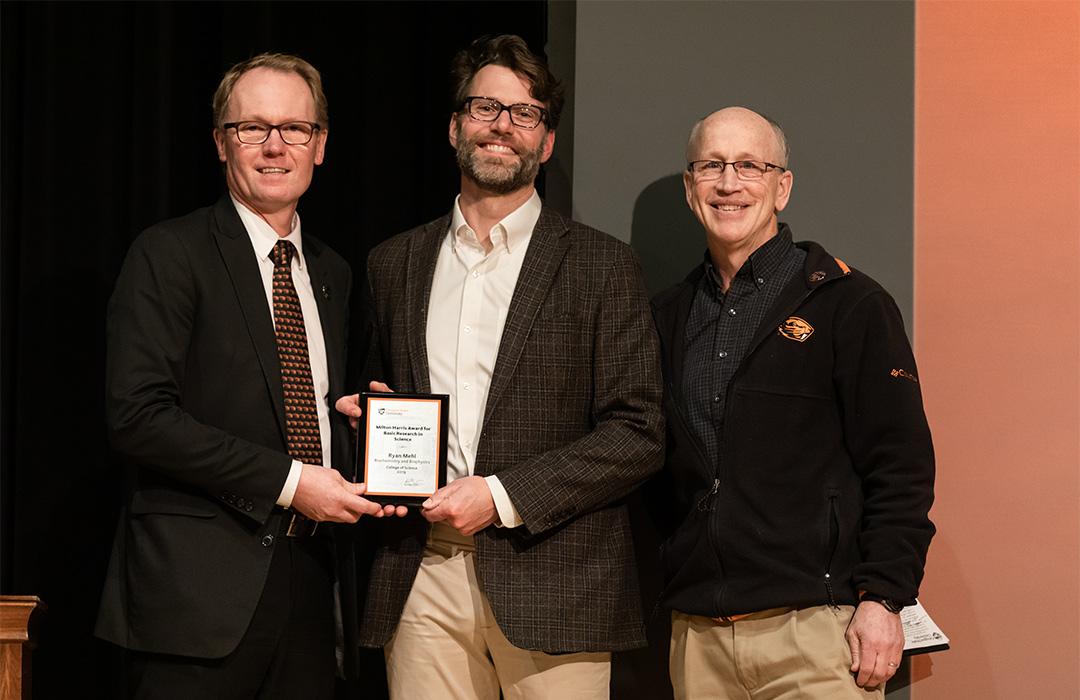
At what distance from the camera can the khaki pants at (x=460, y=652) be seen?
2467mm

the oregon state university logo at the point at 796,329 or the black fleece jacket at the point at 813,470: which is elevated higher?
the oregon state university logo at the point at 796,329

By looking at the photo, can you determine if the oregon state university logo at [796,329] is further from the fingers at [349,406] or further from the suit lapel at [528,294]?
the fingers at [349,406]

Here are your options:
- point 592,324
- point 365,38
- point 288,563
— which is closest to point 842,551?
point 592,324

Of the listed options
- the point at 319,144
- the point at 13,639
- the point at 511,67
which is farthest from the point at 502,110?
the point at 13,639

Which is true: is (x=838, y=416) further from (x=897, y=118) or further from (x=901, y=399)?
(x=897, y=118)

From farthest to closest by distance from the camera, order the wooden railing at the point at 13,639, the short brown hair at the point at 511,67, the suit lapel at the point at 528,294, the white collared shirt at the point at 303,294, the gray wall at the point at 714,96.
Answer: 1. the gray wall at the point at 714,96
2. the short brown hair at the point at 511,67
3. the white collared shirt at the point at 303,294
4. the suit lapel at the point at 528,294
5. the wooden railing at the point at 13,639

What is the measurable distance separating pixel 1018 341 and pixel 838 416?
0.76m

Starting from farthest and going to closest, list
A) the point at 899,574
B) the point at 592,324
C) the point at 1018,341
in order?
the point at 1018,341, the point at 592,324, the point at 899,574

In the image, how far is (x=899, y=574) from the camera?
2.24m

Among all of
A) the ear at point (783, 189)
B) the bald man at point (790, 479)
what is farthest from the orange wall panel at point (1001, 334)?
the bald man at point (790, 479)

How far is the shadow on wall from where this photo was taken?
3086 mm

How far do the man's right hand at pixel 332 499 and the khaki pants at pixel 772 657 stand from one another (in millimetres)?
674

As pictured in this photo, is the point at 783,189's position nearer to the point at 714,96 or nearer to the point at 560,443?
the point at 714,96

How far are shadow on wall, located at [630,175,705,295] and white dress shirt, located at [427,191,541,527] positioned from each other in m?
0.46
